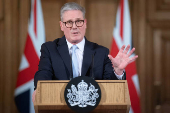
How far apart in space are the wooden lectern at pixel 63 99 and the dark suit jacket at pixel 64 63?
54 centimetres

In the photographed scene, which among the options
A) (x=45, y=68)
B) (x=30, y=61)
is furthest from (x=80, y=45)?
(x=30, y=61)

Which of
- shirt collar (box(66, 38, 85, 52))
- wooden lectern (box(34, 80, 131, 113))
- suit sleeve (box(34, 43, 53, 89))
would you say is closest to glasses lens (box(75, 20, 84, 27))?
shirt collar (box(66, 38, 85, 52))

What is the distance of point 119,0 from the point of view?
122 inches

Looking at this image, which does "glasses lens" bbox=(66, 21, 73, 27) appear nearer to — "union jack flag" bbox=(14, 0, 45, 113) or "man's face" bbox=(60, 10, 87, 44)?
"man's face" bbox=(60, 10, 87, 44)

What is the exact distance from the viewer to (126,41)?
2994 millimetres

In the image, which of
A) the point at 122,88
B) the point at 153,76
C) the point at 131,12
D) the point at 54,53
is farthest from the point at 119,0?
the point at 122,88

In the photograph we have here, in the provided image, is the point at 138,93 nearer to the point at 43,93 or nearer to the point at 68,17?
the point at 68,17

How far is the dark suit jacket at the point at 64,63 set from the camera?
1830 millimetres

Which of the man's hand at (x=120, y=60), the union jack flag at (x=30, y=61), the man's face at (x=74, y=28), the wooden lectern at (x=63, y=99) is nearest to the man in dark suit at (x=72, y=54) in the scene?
the man's face at (x=74, y=28)

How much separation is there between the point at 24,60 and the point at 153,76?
1702mm

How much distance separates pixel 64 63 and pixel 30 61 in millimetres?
1193

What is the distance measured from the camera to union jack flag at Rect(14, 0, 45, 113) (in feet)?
9.52

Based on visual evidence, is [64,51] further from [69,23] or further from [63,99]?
[63,99]

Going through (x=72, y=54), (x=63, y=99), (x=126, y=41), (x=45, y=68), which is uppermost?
(x=126, y=41)
